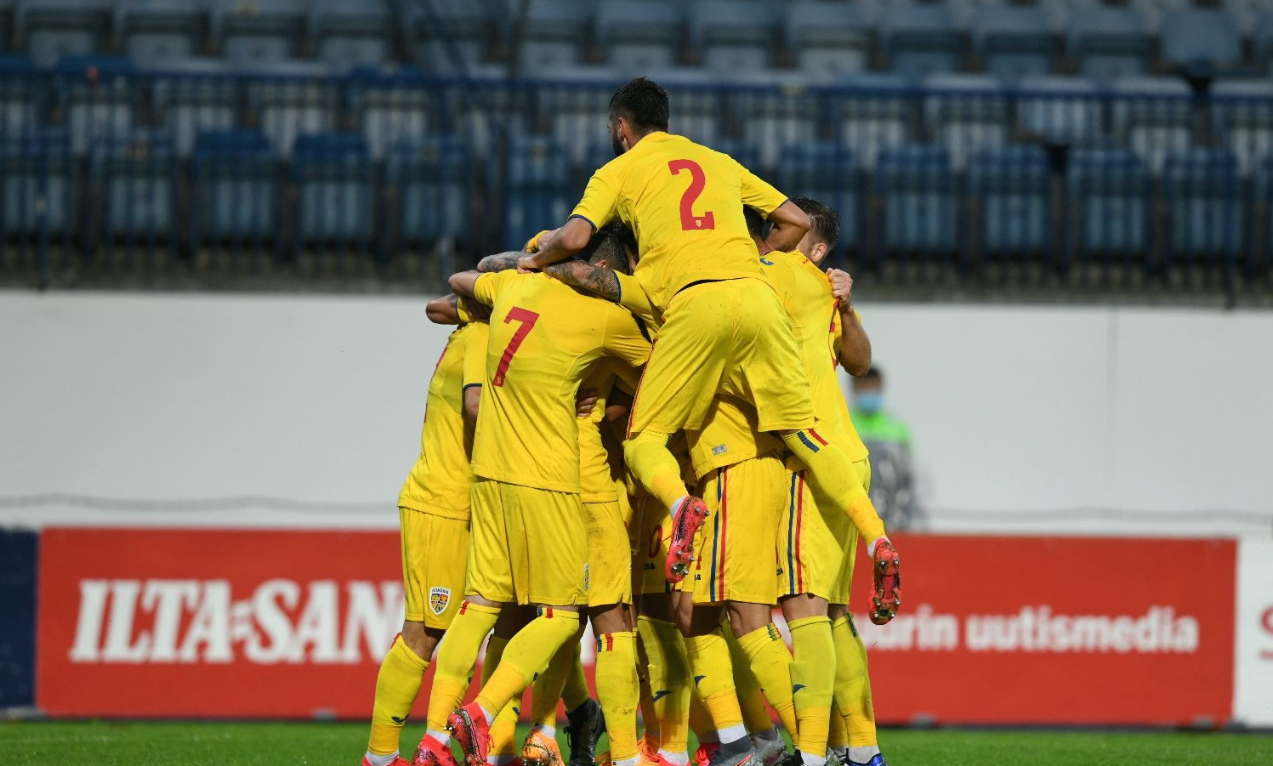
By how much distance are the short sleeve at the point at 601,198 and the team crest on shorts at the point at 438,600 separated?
1.73 meters

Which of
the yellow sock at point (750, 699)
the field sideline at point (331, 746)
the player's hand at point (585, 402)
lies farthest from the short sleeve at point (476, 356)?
the field sideline at point (331, 746)

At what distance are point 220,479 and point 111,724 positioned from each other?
291 cm

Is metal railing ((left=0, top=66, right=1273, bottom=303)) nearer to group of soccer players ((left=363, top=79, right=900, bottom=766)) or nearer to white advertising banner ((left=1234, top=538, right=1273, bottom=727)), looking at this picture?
white advertising banner ((left=1234, top=538, right=1273, bottom=727))

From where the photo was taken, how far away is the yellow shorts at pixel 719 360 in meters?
6.23

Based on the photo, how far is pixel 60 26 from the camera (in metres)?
14.4

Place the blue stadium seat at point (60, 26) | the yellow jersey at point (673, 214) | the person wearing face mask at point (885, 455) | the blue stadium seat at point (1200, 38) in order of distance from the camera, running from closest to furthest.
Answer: the yellow jersey at point (673, 214)
the person wearing face mask at point (885, 455)
the blue stadium seat at point (60, 26)
the blue stadium seat at point (1200, 38)

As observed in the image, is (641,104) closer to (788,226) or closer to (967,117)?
(788,226)

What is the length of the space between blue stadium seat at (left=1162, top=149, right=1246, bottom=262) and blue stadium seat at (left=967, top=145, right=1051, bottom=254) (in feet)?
3.58

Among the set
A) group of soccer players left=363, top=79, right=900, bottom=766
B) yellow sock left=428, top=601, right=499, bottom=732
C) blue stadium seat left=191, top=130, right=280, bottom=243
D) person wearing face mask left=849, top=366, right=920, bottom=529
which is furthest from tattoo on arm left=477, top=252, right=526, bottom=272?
blue stadium seat left=191, top=130, right=280, bottom=243

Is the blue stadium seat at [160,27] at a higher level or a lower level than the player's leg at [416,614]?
higher

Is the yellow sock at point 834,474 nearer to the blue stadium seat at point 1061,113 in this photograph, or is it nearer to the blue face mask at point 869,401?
the blue face mask at point 869,401

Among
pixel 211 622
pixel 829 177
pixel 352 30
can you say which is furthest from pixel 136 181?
pixel 829 177

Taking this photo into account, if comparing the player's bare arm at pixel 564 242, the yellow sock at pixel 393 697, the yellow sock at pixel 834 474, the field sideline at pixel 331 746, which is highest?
the player's bare arm at pixel 564 242

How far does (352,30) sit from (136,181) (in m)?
2.74
